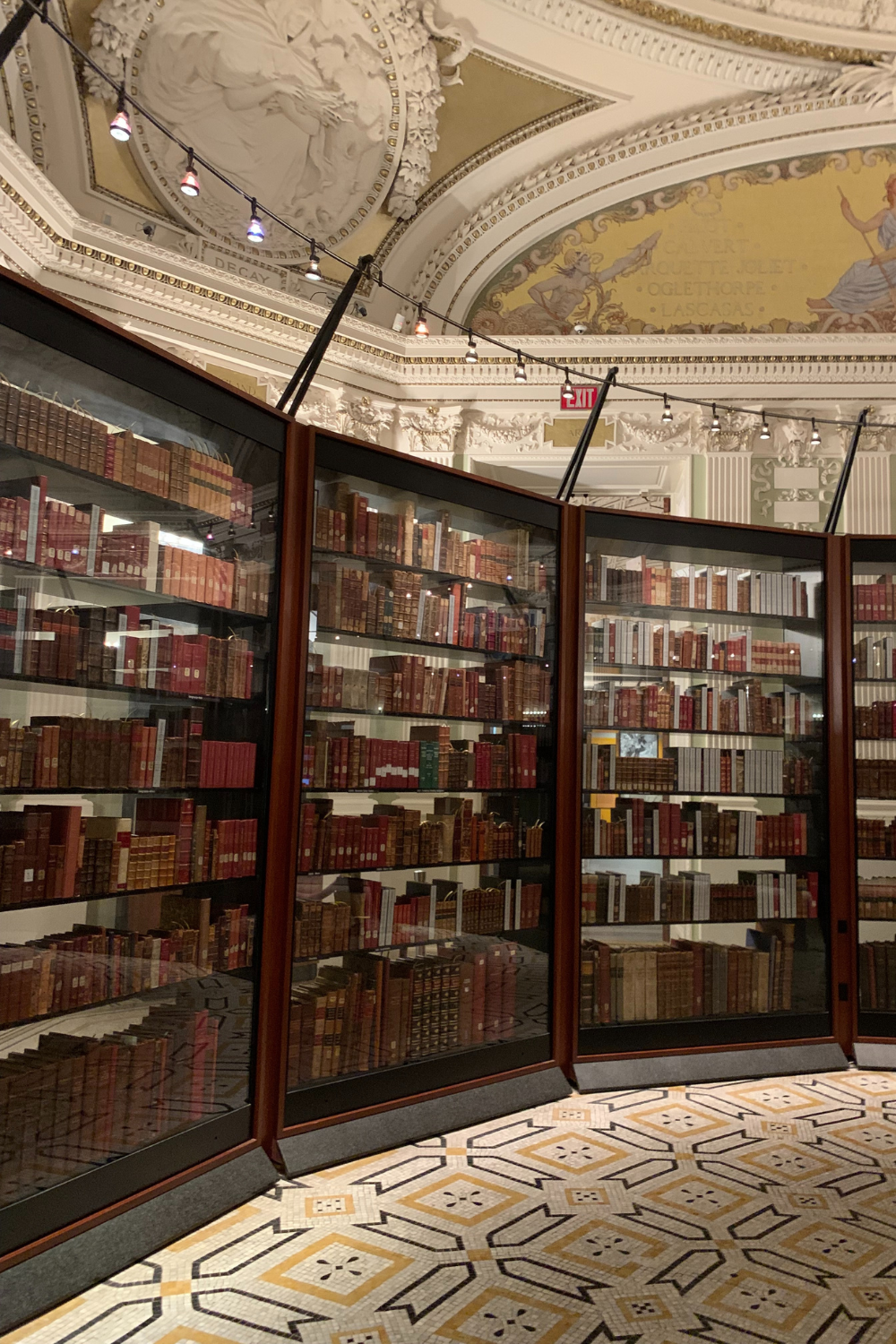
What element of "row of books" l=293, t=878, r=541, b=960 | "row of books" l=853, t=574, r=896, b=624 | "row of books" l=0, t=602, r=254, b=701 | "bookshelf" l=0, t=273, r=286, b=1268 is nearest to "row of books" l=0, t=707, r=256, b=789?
"bookshelf" l=0, t=273, r=286, b=1268

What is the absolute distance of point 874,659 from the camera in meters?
5.46

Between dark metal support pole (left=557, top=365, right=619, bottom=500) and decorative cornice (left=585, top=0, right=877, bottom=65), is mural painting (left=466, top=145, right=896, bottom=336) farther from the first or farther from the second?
dark metal support pole (left=557, top=365, right=619, bottom=500)

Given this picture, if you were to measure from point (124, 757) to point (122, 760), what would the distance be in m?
0.01

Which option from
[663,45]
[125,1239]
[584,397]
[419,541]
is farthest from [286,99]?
[125,1239]

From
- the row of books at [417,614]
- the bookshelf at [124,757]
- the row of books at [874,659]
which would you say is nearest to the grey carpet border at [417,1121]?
the bookshelf at [124,757]

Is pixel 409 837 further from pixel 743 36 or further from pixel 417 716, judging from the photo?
pixel 743 36

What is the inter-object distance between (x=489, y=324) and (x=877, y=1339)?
26.0 ft

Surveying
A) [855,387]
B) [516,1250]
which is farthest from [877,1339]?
[855,387]

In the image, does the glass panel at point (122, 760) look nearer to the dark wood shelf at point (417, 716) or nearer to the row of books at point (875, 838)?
the dark wood shelf at point (417, 716)

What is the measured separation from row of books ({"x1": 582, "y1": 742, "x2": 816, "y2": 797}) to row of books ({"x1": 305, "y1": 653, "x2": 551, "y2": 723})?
0.47 metres

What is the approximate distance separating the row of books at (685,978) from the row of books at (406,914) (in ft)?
1.67

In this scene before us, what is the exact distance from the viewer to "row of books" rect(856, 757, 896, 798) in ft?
17.8

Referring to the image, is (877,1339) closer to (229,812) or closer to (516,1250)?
(516,1250)

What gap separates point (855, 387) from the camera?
820cm
